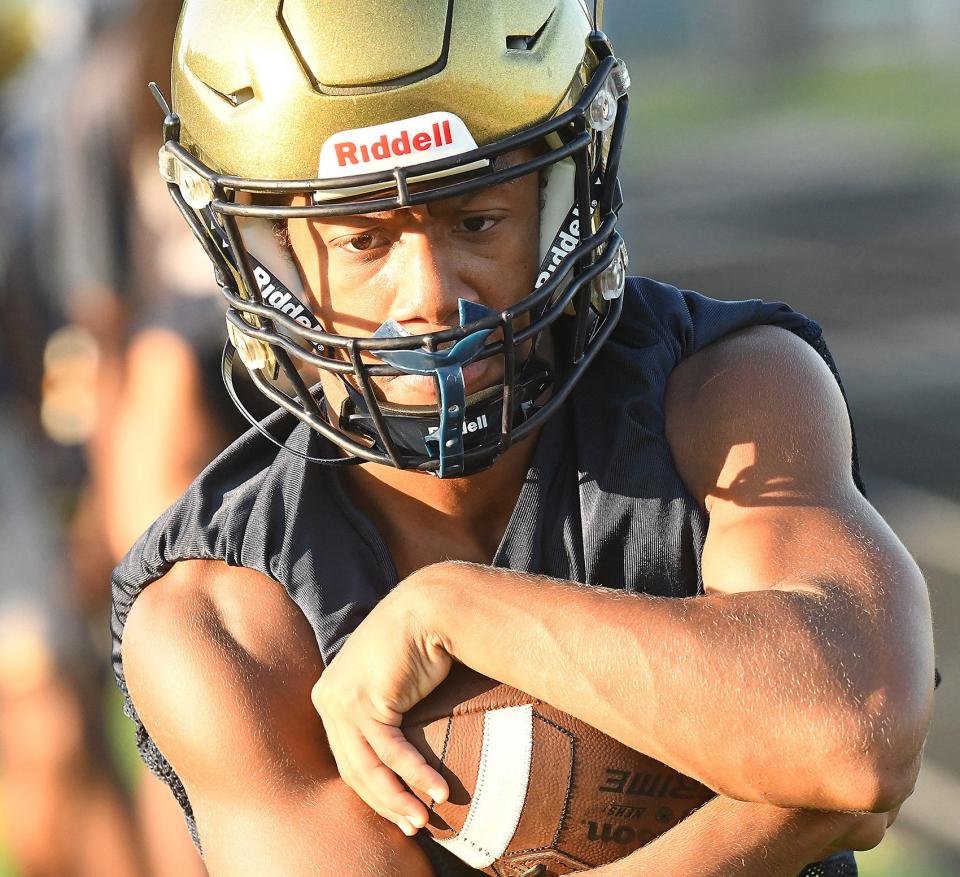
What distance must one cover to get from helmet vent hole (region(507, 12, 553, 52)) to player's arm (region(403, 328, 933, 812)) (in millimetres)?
818

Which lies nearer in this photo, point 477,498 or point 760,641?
point 760,641

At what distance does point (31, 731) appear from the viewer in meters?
5.59

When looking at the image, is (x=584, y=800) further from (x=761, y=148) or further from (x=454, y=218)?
(x=761, y=148)

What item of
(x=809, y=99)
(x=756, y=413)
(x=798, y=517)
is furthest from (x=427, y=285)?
(x=809, y=99)

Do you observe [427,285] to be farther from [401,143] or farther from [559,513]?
[559,513]

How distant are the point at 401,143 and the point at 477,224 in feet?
0.70

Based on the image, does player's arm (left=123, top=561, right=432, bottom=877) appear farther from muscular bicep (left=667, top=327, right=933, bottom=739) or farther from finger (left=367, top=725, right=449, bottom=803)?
muscular bicep (left=667, top=327, right=933, bottom=739)

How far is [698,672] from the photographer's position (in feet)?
8.16

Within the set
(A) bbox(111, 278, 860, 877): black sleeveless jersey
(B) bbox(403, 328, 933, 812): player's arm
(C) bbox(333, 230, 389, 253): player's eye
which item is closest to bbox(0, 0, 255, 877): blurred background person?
(A) bbox(111, 278, 860, 877): black sleeveless jersey

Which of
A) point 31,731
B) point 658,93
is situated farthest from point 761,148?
point 31,731

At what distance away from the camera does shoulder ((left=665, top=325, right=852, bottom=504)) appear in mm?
2840

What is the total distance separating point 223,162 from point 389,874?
1.33 metres

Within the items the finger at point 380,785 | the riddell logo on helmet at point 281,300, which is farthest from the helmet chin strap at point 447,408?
the finger at point 380,785

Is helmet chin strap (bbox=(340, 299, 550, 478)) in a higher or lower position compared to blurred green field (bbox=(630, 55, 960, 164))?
higher
